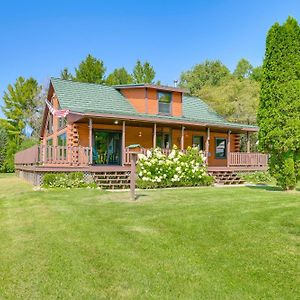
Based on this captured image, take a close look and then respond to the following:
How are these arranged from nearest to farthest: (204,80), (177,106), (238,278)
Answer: (238,278) < (177,106) < (204,80)

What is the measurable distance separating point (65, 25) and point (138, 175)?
14.1 metres

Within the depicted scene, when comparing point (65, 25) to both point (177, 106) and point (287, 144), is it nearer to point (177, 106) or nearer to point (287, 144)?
point (177, 106)

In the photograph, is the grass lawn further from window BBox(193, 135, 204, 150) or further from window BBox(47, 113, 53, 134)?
window BBox(47, 113, 53, 134)

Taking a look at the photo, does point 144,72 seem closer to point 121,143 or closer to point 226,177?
point 121,143

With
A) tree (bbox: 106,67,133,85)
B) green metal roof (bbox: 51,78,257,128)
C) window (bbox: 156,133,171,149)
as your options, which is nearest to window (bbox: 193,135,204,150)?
green metal roof (bbox: 51,78,257,128)

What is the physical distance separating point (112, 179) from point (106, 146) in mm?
5028

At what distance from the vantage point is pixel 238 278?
13.4 ft

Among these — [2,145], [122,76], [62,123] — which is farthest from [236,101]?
[2,145]

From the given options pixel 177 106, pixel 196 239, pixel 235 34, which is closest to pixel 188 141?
pixel 177 106

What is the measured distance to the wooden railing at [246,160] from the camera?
2141cm

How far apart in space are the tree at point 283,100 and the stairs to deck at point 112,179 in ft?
21.2

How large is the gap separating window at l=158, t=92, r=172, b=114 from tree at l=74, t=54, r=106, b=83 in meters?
19.0

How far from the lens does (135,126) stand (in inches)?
826

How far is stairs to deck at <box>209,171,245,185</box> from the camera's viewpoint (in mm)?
18438
